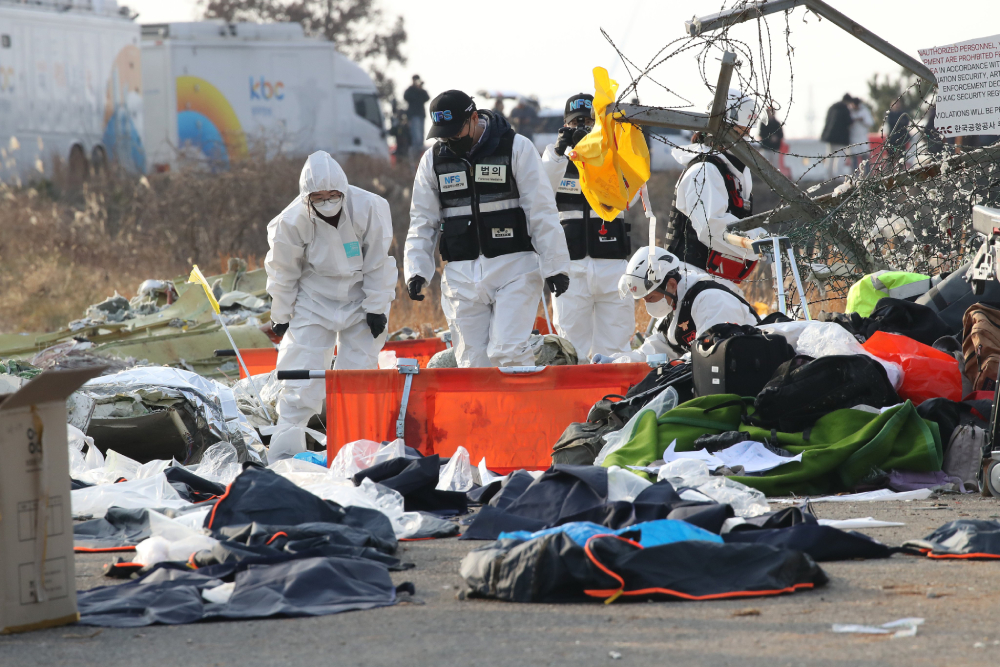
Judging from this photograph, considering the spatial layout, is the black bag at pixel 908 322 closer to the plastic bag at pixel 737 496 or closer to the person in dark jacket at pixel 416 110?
the plastic bag at pixel 737 496

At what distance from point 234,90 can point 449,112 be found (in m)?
17.1

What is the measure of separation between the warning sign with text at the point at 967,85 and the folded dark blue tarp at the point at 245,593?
4.87 metres

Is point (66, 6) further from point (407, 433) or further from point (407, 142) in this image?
point (407, 433)

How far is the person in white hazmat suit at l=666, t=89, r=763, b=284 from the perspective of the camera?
7.63 meters

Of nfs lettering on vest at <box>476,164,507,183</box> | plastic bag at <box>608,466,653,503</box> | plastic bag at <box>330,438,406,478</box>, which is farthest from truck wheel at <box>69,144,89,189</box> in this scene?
plastic bag at <box>608,466,653,503</box>

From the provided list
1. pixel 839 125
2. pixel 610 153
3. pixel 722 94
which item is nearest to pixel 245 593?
pixel 610 153

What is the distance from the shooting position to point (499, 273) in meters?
7.25

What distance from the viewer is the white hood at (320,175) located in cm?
725

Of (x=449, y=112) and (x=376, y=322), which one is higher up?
(x=449, y=112)

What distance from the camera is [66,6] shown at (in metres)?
20.8

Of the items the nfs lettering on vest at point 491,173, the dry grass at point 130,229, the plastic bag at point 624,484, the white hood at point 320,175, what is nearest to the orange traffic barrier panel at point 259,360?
the white hood at point 320,175

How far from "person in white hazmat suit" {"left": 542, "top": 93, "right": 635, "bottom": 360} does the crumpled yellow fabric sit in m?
1.45

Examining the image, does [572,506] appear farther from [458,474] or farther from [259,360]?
[259,360]

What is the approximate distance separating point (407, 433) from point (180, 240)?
14497 millimetres
